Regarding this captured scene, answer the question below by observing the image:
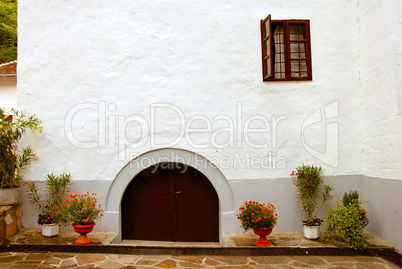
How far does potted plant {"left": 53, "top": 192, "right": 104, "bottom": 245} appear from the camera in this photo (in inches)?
211

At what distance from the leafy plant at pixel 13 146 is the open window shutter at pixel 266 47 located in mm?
4540

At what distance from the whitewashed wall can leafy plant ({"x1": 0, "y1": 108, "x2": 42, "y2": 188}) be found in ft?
0.62

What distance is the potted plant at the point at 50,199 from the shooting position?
570cm

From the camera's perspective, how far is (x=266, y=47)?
6.12 m

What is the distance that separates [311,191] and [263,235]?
124 centimetres

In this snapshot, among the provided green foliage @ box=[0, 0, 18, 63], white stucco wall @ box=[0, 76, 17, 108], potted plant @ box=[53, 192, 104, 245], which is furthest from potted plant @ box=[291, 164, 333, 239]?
green foliage @ box=[0, 0, 18, 63]

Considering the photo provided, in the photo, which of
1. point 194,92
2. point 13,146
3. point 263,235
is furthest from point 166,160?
point 13,146

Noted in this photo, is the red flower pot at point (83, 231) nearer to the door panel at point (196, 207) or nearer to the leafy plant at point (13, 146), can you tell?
the leafy plant at point (13, 146)

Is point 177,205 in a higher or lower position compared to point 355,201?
lower

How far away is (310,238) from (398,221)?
1453mm

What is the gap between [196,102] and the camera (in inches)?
239

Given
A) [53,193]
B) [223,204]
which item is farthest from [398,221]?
[53,193]

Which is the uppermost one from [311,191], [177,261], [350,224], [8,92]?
[8,92]

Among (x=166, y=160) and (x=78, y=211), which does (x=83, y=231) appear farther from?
(x=166, y=160)
